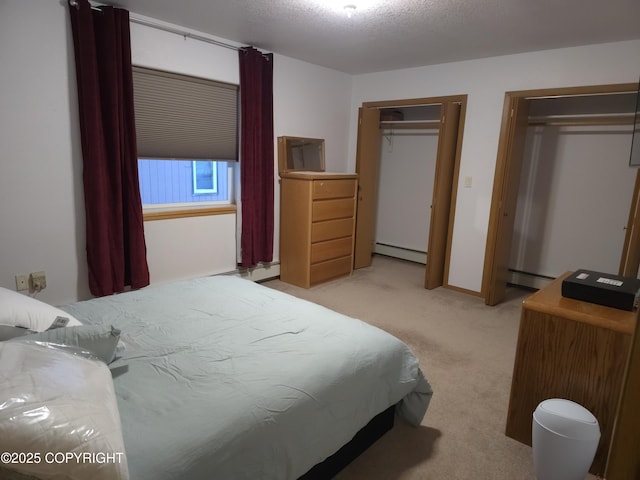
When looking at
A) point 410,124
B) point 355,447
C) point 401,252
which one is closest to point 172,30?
point 410,124

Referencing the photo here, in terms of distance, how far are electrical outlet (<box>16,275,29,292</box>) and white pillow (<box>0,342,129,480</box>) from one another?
6.37 ft

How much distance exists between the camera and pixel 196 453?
1.06 metres

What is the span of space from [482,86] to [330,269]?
7.86 feet

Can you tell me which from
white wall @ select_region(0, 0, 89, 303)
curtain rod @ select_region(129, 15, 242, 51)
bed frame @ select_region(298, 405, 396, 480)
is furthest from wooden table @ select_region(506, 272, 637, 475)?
curtain rod @ select_region(129, 15, 242, 51)

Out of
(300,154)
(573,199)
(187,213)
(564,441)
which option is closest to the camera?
(564,441)

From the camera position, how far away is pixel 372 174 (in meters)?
4.87

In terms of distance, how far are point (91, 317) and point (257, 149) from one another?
Result: 2335 mm

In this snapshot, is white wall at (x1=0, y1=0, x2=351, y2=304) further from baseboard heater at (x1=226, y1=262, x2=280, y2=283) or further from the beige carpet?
the beige carpet

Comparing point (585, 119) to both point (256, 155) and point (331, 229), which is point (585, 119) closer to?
point (331, 229)

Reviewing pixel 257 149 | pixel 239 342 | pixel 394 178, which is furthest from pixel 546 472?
pixel 394 178

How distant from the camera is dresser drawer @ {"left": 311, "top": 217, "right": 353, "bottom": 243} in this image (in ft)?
13.1

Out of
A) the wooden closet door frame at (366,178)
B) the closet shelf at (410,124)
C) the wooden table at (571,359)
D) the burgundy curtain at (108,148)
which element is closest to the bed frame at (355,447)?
the wooden table at (571,359)

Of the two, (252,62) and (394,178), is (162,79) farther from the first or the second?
(394,178)

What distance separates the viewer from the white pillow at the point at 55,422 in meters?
0.79
